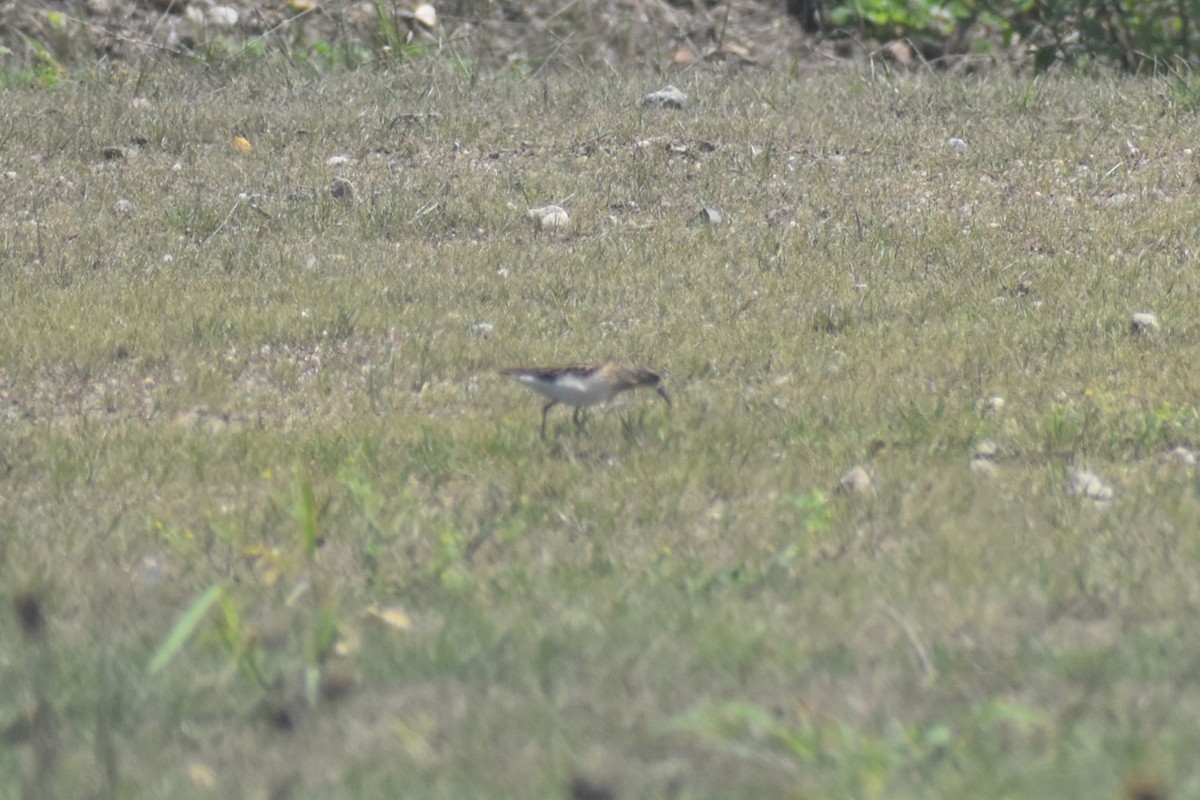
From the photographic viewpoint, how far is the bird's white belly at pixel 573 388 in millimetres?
5500

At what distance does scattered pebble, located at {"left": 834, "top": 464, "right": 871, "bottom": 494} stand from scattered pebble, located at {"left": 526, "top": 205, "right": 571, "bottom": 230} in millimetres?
4100

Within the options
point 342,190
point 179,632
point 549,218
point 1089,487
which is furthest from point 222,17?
point 179,632

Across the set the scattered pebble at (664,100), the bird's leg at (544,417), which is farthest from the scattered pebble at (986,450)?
the scattered pebble at (664,100)

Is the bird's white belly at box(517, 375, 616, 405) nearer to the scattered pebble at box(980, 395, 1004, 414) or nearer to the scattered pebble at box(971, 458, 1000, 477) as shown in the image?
the scattered pebble at box(971, 458, 1000, 477)

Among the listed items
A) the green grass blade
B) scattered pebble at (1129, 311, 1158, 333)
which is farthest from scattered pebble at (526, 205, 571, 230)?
the green grass blade

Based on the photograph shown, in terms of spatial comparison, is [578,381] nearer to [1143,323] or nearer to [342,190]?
[1143,323]

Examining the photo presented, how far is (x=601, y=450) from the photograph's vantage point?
5.67 metres

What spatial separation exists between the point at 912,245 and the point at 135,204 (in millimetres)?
4429

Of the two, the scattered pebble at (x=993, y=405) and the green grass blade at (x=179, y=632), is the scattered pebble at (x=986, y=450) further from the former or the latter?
the green grass blade at (x=179, y=632)

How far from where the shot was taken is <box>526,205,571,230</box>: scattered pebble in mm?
8977

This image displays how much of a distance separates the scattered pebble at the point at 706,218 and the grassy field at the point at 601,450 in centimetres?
10

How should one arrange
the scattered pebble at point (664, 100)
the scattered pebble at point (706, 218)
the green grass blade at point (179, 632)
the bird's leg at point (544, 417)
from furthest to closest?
1. the scattered pebble at point (664, 100)
2. the scattered pebble at point (706, 218)
3. the bird's leg at point (544, 417)
4. the green grass blade at point (179, 632)

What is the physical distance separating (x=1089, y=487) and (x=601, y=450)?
167 cm

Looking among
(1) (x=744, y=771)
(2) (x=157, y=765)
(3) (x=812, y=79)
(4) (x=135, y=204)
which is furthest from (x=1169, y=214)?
(2) (x=157, y=765)
